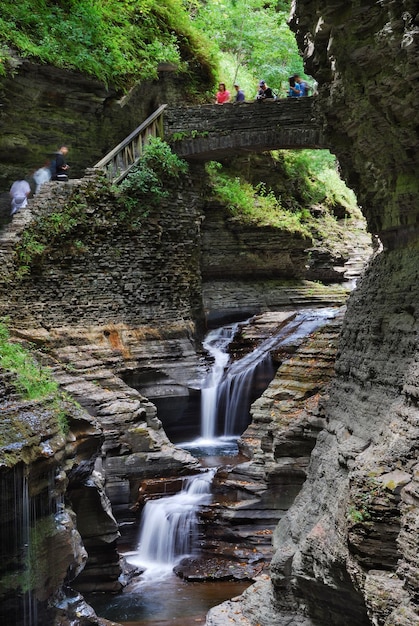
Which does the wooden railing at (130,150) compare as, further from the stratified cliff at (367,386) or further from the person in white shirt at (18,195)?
the stratified cliff at (367,386)

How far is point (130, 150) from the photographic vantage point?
18.0m

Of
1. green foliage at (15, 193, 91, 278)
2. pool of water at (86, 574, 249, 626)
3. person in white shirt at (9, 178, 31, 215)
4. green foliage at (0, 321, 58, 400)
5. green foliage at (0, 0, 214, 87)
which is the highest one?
green foliage at (0, 0, 214, 87)

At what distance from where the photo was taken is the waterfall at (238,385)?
54.0 feet

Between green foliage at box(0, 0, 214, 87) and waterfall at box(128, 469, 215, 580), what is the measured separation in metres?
12.1

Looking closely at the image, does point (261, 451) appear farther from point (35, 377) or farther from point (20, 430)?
point (20, 430)

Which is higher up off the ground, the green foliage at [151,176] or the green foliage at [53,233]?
the green foliage at [151,176]

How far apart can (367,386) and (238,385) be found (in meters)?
10.1

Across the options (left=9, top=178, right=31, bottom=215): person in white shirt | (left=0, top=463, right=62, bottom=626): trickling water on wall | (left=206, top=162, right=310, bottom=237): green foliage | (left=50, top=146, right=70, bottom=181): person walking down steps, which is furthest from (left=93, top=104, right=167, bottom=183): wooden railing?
(left=0, top=463, right=62, bottom=626): trickling water on wall

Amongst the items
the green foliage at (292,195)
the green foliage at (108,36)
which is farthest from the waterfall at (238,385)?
the green foliage at (108,36)

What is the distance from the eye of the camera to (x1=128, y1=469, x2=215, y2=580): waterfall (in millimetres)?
11103

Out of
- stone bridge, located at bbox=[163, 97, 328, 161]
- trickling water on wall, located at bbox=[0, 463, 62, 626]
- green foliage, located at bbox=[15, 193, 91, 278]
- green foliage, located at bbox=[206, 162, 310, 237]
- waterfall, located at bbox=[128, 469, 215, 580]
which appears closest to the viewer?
trickling water on wall, located at bbox=[0, 463, 62, 626]

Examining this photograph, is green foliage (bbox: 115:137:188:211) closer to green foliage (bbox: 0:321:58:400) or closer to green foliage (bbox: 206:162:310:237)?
green foliage (bbox: 206:162:310:237)

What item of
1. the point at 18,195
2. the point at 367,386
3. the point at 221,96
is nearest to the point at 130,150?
the point at 18,195

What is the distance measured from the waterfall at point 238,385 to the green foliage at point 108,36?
354 inches
